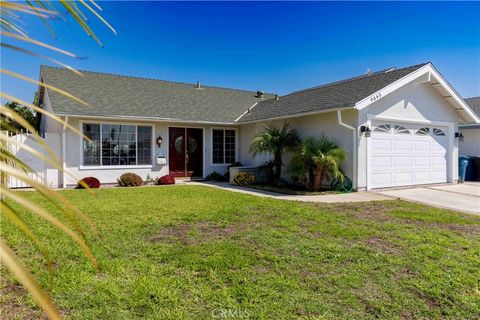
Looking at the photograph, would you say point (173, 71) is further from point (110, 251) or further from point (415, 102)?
point (110, 251)

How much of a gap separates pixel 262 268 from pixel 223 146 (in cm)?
1240

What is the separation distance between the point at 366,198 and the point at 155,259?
7.29 metres

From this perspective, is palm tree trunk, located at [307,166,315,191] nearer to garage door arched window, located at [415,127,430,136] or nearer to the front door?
garage door arched window, located at [415,127,430,136]

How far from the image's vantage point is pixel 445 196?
33.0 ft

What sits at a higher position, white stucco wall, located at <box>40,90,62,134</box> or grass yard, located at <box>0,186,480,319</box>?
white stucco wall, located at <box>40,90,62,134</box>

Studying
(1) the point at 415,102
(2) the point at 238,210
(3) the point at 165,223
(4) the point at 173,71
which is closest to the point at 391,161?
(1) the point at 415,102

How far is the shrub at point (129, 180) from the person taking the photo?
1267cm

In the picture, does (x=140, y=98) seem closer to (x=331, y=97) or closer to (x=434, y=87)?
(x=331, y=97)

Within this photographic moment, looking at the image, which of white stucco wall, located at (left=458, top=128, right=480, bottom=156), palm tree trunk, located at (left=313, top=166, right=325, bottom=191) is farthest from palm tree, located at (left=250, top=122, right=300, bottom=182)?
white stucco wall, located at (left=458, top=128, right=480, bottom=156)

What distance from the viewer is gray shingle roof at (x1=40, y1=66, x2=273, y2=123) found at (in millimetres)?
12914

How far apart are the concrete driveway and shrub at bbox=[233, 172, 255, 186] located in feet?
17.1

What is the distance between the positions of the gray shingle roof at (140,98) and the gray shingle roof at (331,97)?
209 centimetres

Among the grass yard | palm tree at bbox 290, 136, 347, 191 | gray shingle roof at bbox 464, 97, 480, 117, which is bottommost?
the grass yard

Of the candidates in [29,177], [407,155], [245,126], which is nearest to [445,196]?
[407,155]
